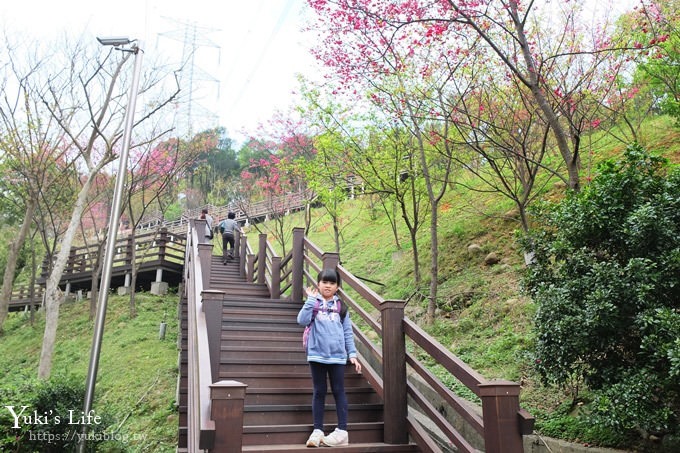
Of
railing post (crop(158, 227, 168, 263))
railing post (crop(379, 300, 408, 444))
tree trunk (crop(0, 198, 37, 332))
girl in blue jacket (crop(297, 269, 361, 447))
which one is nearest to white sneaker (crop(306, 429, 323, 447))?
girl in blue jacket (crop(297, 269, 361, 447))

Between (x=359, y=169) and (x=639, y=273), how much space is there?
7.38 metres

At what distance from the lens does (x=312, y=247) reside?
7406 millimetres

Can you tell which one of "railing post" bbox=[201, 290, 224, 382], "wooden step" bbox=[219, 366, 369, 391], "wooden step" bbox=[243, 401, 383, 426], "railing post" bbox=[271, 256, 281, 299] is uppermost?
"railing post" bbox=[271, 256, 281, 299]

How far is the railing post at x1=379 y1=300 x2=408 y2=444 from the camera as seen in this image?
424 centimetres

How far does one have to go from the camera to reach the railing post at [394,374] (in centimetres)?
424

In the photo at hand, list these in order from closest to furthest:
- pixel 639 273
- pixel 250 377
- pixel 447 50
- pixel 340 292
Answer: pixel 639 273, pixel 250 377, pixel 340 292, pixel 447 50

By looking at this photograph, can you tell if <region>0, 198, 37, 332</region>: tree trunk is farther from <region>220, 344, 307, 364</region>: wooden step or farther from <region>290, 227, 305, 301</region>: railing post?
<region>220, 344, 307, 364</region>: wooden step

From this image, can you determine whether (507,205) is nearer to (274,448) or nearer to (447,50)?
(447,50)

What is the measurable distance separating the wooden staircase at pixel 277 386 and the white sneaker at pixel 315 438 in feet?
0.26

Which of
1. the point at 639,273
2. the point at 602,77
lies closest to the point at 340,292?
the point at 639,273

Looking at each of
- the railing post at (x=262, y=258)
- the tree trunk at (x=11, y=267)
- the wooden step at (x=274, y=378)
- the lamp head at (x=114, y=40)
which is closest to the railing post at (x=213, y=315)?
the wooden step at (x=274, y=378)

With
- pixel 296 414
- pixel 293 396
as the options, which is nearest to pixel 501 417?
pixel 296 414

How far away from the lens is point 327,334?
4.28 metres

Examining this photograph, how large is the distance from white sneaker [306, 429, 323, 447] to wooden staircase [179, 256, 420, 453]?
0.08m
